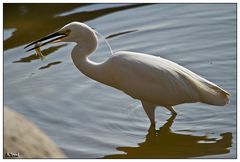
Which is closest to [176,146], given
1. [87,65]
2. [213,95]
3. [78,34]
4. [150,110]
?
[150,110]

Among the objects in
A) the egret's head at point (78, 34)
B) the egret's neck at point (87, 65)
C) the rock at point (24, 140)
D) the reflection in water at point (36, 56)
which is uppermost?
the reflection in water at point (36, 56)

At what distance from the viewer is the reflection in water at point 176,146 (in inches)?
261

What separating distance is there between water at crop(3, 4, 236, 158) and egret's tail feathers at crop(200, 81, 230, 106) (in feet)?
0.99

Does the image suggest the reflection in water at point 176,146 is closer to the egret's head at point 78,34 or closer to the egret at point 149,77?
the egret at point 149,77

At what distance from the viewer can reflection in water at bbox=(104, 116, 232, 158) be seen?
662 cm

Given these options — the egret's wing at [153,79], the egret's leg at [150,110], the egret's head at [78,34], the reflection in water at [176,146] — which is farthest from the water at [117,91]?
the egret's head at [78,34]

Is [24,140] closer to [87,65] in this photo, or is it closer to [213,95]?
[87,65]

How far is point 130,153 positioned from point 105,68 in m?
1.05

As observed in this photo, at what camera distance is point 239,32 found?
935 cm

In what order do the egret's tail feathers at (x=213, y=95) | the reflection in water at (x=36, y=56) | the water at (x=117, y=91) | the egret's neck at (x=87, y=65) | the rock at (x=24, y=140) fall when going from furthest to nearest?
1. the reflection in water at (x=36, y=56)
2. the egret's neck at (x=87, y=65)
3. the egret's tail feathers at (x=213, y=95)
4. the water at (x=117, y=91)
5. the rock at (x=24, y=140)

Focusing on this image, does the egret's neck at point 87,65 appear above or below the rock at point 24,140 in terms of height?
above

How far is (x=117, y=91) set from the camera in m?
8.50

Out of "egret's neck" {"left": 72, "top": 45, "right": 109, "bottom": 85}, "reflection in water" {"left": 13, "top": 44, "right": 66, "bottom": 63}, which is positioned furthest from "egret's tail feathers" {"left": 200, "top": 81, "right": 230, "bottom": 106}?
"reflection in water" {"left": 13, "top": 44, "right": 66, "bottom": 63}

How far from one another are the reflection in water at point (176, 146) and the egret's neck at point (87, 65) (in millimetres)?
851
